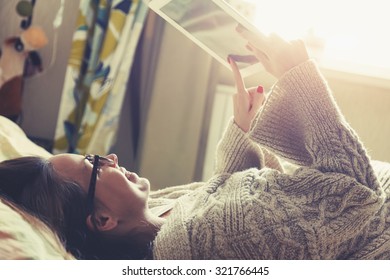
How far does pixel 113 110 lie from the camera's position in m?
1.37

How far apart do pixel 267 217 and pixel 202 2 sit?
355 millimetres

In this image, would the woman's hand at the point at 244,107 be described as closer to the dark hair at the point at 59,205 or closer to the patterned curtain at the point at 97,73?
the dark hair at the point at 59,205

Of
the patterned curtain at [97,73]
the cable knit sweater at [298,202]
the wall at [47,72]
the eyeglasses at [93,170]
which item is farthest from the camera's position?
the patterned curtain at [97,73]

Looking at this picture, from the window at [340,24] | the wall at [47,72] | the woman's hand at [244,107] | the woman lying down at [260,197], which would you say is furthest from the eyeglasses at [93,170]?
the window at [340,24]

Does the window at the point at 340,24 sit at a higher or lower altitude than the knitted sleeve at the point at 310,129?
higher

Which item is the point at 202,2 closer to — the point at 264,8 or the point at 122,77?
the point at 122,77

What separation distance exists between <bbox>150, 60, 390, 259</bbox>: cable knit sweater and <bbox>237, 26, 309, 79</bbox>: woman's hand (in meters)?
0.03

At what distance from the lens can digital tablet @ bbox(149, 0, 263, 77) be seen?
749 mm

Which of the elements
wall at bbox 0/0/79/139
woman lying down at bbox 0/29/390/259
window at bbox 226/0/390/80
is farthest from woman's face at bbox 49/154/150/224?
window at bbox 226/0/390/80

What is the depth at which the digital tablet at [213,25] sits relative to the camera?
0.75 m

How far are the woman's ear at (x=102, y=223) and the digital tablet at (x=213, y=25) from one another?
341 mm

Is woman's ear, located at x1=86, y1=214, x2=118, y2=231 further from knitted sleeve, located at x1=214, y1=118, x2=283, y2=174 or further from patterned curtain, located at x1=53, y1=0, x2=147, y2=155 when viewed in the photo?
patterned curtain, located at x1=53, y1=0, x2=147, y2=155

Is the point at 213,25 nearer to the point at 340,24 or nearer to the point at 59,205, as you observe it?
the point at 59,205
